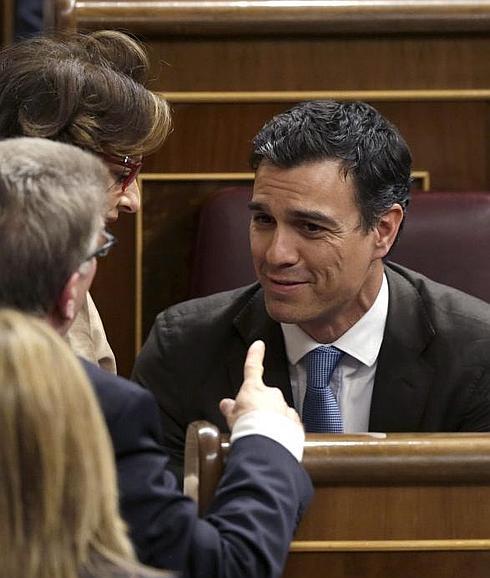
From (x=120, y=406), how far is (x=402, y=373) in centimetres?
54

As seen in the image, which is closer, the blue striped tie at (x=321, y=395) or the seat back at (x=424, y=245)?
the blue striped tie at (x=321, y=395)

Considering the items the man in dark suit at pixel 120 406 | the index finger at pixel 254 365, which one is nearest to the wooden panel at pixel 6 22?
the index finger at pixel 254 365

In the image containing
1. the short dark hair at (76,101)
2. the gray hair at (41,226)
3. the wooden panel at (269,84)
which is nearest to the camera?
the gray hair at (41,226)

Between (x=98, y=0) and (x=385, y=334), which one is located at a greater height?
(x=98, y=0)

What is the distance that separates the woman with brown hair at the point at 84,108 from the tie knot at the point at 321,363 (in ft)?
0.74

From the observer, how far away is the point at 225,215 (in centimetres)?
Result: 165

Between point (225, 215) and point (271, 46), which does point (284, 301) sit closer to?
point (225, 215)

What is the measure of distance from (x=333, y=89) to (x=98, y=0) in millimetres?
326

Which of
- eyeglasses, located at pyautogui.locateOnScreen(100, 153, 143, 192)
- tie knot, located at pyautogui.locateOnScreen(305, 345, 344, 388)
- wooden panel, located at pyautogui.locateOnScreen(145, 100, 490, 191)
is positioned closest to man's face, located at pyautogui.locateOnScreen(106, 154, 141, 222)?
eyeglasses, located at pyautogui.locateOnScreen(100, 153, 143, 192)

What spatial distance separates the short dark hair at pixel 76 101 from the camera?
4.14 ft

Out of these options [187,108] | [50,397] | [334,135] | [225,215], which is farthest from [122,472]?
[187,108]

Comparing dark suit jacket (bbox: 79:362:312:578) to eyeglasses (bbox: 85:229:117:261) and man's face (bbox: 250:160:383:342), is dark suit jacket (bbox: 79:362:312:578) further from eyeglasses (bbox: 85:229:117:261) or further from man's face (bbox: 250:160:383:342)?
man's face (bbox: 250:160:383:342)

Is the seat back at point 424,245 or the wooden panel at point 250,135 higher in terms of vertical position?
the wooden panel at point 250,135

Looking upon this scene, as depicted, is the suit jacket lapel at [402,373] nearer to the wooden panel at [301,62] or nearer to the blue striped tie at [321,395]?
the blue striped tie at [321,395]
